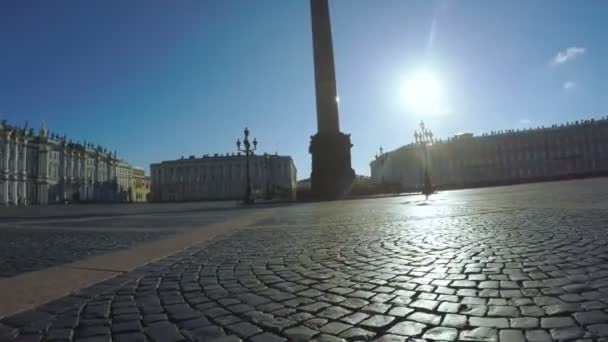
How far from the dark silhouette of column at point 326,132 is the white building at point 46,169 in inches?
2904

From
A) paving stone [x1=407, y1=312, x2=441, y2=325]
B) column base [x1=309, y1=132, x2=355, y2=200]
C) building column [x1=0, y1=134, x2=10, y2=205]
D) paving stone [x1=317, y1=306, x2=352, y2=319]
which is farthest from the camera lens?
building column [x1=0, y1=134, x2=10, y2=205]

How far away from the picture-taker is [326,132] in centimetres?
2867

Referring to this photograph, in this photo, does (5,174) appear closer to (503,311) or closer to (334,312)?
(334,312)

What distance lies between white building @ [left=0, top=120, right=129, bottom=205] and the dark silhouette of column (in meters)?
73.8

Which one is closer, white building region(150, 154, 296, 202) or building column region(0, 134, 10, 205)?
building column region(0, 134, 10, 205)

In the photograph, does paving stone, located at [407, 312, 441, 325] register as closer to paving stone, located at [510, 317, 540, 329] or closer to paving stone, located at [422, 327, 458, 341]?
paving stone, located at [422, 327, 458, 341]

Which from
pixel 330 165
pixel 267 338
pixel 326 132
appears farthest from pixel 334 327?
pixel 326 132

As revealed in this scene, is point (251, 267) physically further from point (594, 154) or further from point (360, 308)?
point (594, 154)

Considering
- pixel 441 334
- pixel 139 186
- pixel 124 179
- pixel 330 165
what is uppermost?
pixel 124 179

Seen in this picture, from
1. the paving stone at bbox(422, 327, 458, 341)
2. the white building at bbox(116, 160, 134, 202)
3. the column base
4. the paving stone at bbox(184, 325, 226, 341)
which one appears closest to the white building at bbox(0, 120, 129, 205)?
the white building at bbox(116, 160, 134, 202)

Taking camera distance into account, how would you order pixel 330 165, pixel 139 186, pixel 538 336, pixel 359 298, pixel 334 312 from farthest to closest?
pixel 139 186 → pixel 330 165 → pixel 359 298 → pixel 334 312 → pixel 538 336

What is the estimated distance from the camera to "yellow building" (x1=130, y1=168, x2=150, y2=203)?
12938cm

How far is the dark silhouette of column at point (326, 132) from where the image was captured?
93.0 feet

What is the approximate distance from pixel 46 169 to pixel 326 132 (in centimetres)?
8301
